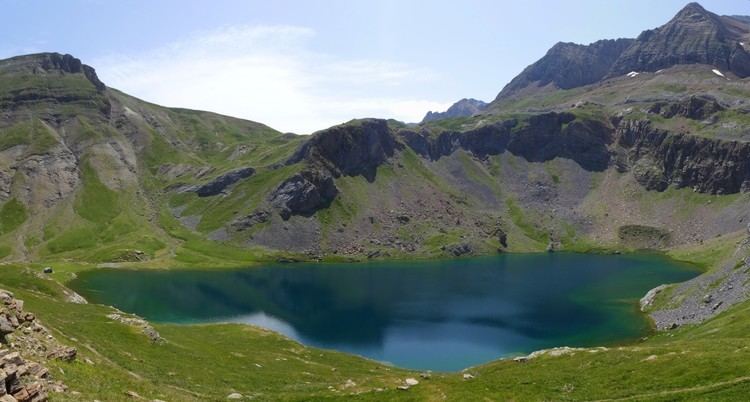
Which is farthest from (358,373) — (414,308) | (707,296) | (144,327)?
(414,308)

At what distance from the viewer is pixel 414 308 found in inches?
5738

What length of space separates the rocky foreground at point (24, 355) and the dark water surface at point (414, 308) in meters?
68.0

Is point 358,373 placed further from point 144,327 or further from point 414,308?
point 414,308

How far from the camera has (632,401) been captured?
3625 cm

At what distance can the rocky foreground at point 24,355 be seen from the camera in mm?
24172

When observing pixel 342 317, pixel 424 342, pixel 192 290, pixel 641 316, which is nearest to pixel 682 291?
pixel 641 316

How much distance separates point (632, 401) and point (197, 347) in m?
53.0

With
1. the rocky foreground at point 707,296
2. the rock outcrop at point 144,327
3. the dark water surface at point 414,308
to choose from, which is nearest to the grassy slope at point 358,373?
the rock outcrop at point 144,327

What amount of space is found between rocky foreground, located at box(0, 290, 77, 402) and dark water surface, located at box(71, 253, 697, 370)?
68.0 meters

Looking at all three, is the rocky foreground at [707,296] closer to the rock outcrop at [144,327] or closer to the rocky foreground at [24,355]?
the rock outcrop at [144,327]

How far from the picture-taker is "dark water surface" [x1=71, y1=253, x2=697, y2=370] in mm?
109250

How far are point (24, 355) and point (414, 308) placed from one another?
12033 centimetres

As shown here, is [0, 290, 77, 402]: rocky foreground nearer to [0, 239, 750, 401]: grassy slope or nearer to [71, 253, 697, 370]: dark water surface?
[0, 239, 750, 401]: grassy slope

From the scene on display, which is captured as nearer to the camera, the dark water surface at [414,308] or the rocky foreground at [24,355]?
the rocky foreground at [24,355]
